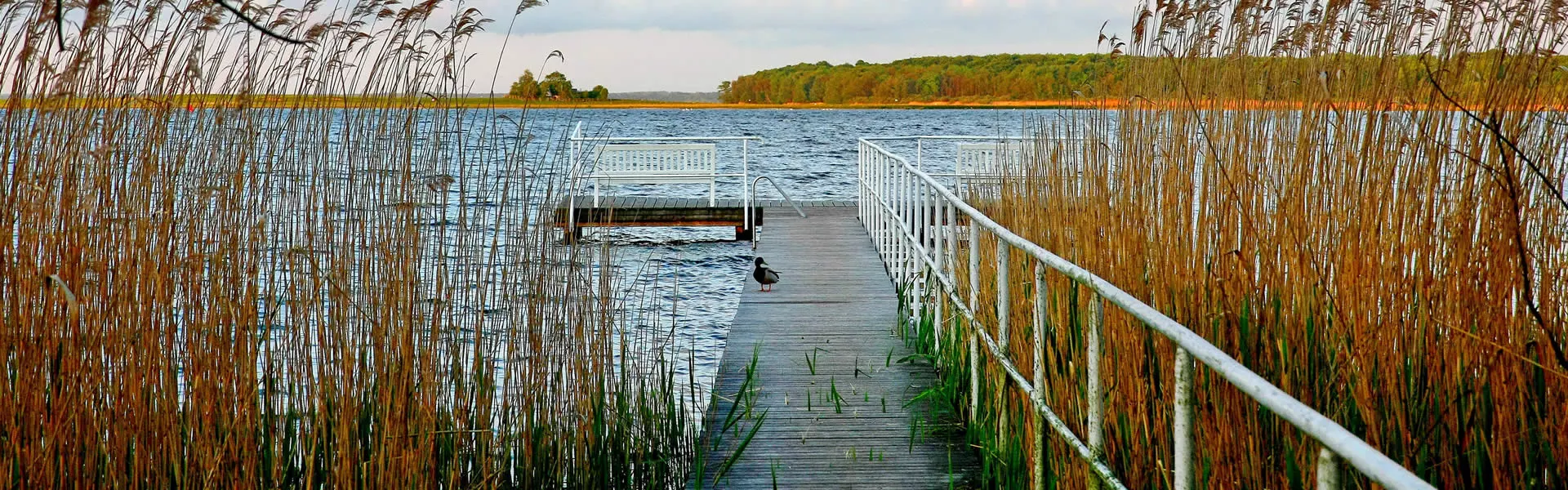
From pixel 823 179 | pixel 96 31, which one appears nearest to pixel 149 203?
pixel 96 31

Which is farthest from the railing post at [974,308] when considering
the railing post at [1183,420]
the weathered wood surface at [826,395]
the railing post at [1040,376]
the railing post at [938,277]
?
the railing post at [1183,420]

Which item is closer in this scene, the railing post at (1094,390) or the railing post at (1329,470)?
the railing post at (1329,470)

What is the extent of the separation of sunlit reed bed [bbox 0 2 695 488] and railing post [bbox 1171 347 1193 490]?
1628mm

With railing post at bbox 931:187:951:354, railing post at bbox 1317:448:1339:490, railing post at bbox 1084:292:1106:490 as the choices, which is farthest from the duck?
railing post at bbox 1317:448:1339:490

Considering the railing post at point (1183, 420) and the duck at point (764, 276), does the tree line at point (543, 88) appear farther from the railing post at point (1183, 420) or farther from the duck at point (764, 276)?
the duck at point (764, 276)

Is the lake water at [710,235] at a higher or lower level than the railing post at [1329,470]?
lower

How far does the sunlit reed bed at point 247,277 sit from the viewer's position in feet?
8.52

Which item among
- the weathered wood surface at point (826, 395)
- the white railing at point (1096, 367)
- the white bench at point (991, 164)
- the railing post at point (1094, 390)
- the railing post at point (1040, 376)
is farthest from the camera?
the white bench at point (991, 164)

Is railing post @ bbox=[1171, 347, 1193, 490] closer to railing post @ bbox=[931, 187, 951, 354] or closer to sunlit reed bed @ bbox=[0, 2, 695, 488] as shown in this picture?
sunlit reed bed @ bbox=[0, 2, 695, 488]

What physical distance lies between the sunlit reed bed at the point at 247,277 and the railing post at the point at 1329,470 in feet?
6.54

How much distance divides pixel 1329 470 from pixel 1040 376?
148cm

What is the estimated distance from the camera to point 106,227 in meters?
2.63

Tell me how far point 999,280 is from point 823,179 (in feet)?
83.4

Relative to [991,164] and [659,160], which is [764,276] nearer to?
[991,164]
